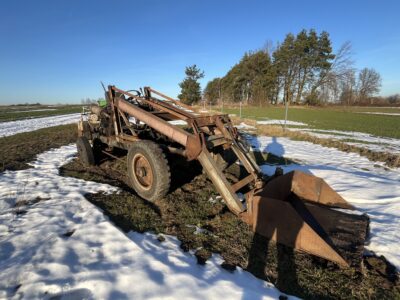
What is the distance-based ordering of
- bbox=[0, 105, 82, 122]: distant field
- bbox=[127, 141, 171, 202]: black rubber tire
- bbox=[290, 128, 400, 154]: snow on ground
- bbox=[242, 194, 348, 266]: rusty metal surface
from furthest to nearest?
bbox=[0, 105, 82, 122]: distant field → bbox=[290, 128, 400, 154]: snow on ground → bbox=[127, 141, 171, 202]: black rubber tire → bbox=[242, 194, 348, 266]: rusty metal surface

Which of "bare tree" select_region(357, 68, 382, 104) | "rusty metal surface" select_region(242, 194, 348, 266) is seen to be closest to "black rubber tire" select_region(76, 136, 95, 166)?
"rusty metal surface" select_region(242, 194, 348, 266)

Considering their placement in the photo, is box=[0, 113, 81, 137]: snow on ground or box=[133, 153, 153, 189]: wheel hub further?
box=[0, 113, 81, 137]: snow on ground

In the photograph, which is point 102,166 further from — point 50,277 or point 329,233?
point 329,233

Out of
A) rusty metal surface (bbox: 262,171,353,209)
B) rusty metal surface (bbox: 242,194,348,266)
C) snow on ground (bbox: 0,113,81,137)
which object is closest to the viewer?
rusty metal surface (bbox: 242,194,348,266)

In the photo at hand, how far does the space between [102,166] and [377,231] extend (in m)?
6.06

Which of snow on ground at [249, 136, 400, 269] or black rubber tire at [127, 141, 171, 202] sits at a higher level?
black rubber tire at [127, 141, 171, 202]

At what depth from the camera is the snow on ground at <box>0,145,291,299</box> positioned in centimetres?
229

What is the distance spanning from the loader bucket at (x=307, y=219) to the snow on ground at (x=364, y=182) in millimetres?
340

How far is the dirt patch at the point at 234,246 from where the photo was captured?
245cm

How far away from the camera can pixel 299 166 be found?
22.0ft

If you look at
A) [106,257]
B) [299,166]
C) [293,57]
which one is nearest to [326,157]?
[299,166]

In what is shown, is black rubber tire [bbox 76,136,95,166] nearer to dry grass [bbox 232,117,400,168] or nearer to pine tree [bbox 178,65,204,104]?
dry grass [bbox 232,117,400,168]

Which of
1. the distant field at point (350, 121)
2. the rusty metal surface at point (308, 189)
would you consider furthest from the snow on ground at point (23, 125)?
the distant field at point (350, 121)

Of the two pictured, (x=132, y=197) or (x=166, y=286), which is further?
(x=132, y=197)
